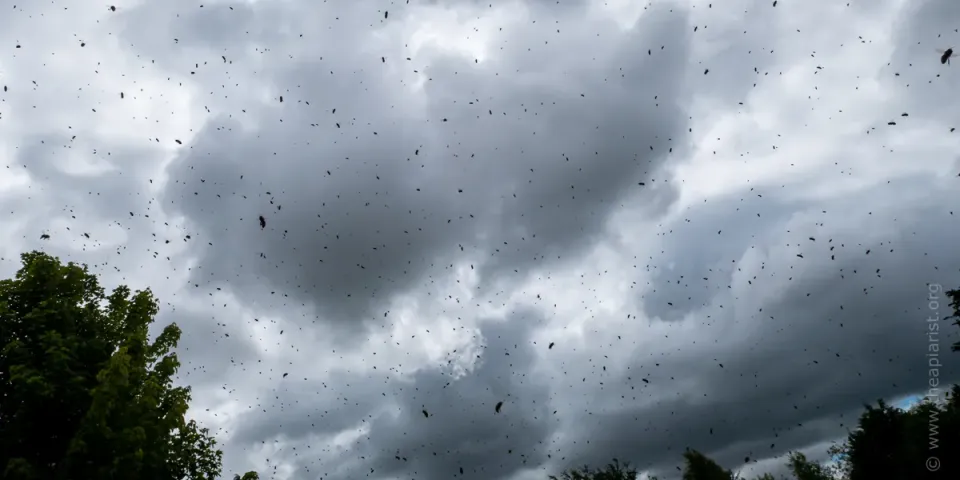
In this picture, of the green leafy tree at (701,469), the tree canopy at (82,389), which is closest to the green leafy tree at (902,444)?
the green leafy tree at (701,469)

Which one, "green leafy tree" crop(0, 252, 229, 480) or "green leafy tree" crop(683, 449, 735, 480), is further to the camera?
"green leafy tree" crop(683, 449, 735, 480)

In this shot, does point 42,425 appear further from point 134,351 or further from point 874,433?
point 874,433

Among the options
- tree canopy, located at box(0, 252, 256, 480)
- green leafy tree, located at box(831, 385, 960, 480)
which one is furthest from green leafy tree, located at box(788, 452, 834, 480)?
tree canopy, located at box(0, 252, 256, 480)

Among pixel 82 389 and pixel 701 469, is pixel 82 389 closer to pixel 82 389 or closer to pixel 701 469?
pixel 82 389

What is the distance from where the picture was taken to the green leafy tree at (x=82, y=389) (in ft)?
49.9

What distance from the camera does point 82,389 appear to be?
16.4m

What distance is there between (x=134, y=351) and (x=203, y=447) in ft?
13.7

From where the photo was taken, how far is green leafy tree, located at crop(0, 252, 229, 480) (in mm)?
15219

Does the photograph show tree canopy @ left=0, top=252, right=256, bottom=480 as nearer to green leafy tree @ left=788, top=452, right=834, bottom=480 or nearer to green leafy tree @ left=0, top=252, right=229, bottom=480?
green leafy tree @ left=0, top=252, right=229, bottom=480

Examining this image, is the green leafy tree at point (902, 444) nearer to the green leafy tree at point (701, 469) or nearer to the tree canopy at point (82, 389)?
the green leafy tree at point (701, 469)

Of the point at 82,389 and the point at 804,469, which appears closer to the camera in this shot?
the point at 82,389

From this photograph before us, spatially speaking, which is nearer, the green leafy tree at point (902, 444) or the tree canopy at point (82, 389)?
the tree canopy at point (82, 389)

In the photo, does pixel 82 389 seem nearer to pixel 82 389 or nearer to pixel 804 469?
pixel 82 389

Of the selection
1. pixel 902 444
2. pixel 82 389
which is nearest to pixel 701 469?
pixel 902 444
